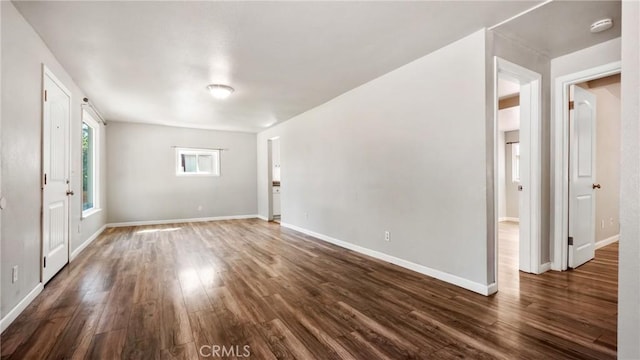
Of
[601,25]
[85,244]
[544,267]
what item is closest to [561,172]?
[544,267]

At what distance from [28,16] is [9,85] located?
64cm

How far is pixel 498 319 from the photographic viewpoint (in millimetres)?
2012

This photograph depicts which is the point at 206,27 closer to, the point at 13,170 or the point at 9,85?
the point at 9,85

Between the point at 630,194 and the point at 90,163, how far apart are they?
6.86 m

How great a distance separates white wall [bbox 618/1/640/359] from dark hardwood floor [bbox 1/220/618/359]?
0.53 m

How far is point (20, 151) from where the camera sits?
2.20 metres

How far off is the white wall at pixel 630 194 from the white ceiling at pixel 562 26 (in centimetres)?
118

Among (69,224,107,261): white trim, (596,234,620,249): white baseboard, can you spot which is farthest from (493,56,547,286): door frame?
(69,224,107,261): white trim

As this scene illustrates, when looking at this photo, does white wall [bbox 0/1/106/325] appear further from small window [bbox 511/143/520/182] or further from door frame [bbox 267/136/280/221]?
small window [bbox 511/143/520/182]

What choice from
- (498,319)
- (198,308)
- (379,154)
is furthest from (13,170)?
(498,319)

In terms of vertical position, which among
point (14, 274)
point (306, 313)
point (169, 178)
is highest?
point (169, 178)

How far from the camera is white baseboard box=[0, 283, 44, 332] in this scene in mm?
1907

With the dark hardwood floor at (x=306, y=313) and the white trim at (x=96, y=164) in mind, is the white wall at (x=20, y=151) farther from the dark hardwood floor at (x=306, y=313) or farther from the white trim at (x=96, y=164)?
the white trim at (x=96, y=164)

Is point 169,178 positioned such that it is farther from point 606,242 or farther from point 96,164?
point 606,242
